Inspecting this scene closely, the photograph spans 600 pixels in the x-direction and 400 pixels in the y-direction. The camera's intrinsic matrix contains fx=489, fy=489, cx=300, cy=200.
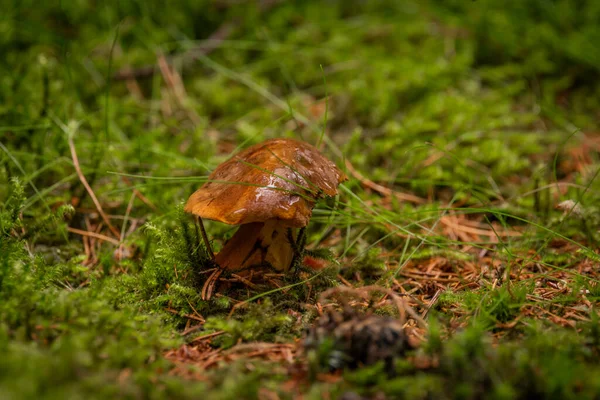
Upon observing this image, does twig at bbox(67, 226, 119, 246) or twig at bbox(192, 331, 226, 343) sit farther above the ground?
twig at bbox(67, 226, 119, 246)

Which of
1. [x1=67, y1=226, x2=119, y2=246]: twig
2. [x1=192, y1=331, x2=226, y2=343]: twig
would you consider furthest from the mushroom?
[x1=67, y1=226, x2=119, y2=246]: twig

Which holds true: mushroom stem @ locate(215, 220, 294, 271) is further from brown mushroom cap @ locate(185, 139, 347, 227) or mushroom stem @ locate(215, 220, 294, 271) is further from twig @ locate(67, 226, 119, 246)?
twig @ locate(67, 226, 119, 246)

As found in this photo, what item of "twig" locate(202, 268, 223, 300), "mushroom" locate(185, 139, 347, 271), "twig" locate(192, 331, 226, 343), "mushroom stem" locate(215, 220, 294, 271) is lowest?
"twig" locate(192, 331, 226, 343)

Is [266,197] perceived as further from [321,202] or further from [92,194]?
[92,194]

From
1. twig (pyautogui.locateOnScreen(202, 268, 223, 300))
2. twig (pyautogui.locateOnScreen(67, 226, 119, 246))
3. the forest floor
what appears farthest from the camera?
twig (pyautogui.locateOnScreen(67, 226, 119, 246))

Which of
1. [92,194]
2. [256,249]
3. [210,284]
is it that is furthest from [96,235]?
[256,249]

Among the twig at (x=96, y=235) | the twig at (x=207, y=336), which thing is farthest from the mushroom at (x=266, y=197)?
the twig at (x=96, y=235)

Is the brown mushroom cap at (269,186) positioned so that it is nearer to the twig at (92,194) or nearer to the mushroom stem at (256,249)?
the mushroom stem at (256,249)
